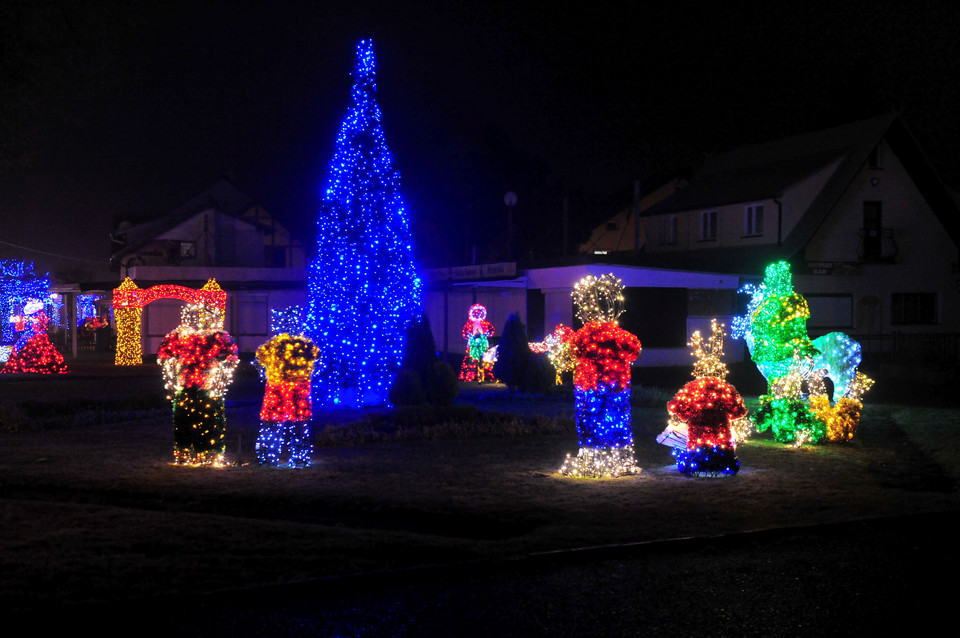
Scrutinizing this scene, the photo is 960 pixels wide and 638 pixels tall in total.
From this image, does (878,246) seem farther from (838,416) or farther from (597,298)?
(597,298)

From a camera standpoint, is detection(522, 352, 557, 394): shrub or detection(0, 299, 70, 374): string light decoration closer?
detection(522, 352, 557, 394): shrub

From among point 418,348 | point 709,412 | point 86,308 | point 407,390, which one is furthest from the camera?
point 86,308

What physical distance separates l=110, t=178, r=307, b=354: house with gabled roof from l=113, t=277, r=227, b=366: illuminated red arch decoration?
2984 millimetres

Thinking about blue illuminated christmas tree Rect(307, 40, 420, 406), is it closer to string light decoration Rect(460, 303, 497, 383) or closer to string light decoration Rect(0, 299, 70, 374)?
string light decoration Rect(460, 303, 497, 383)

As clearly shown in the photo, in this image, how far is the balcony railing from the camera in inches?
1378

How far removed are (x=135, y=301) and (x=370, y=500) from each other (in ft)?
86.5

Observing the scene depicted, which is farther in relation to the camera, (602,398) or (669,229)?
(669,229)

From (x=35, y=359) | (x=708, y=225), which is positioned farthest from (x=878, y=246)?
Answer: (x=35, y=359)

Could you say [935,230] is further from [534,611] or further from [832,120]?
[534,611]

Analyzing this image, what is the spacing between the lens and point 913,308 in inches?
1431

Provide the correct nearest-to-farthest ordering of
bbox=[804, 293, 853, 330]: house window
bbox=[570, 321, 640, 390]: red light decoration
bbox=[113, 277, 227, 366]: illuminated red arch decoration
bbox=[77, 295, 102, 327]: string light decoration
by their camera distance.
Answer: bbox=[570, 321, 640, 390]: red light decoration < bbox=[113, 277, 227, 366]: illuminated red arch decoration < bbox=[804, 293, 853, 330]: house window < bbox=[77, 295, 102, 327]: string light decoration

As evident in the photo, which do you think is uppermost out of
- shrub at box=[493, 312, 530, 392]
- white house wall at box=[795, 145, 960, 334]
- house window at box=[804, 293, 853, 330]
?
white house wall at box=[795, 145, 960, 334]

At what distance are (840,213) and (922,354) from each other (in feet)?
19.7

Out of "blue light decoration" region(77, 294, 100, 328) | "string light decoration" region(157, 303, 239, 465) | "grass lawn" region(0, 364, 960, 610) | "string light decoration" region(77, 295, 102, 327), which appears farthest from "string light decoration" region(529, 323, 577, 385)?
"blue light decoration" region(77, 294, 100, 328)
